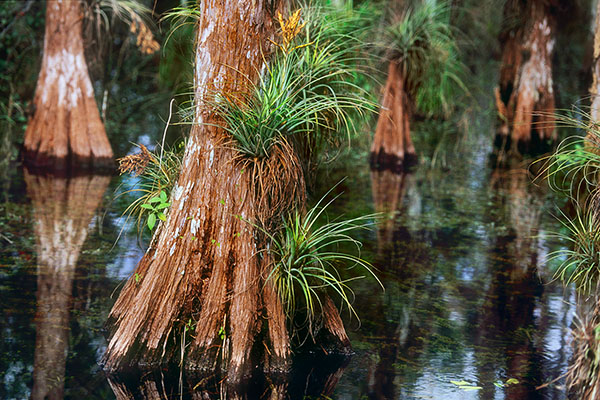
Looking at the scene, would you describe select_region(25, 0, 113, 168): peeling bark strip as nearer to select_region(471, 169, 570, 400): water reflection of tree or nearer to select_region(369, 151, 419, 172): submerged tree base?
select_region(369, 151, 419, 172): submerged tree base

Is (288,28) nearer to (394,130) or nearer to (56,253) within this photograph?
(56,253)

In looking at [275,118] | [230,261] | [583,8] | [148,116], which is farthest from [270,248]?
[583,8]

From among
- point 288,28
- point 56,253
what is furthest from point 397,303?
point 56,253

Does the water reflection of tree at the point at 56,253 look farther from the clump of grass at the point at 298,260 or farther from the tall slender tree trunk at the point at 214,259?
the clump of grass at the point at 298,260

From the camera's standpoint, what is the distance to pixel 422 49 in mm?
12922

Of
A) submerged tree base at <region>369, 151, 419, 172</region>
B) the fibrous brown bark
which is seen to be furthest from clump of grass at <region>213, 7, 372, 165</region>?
submerged tree base at <region>369, 151, 419, 172</region>

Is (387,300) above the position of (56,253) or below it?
below

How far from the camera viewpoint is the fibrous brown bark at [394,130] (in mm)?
13578

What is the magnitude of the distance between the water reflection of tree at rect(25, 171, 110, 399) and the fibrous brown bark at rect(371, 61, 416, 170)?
4670 millimetres

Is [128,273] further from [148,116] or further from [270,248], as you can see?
[148,116]

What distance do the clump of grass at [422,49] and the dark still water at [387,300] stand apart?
2.30 metres

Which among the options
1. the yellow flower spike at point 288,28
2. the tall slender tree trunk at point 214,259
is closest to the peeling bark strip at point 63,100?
the tall slender tree trunk at point 214,259

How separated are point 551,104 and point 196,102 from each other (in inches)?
472

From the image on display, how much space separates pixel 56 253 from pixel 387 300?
11.0 feet
